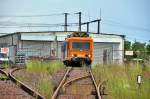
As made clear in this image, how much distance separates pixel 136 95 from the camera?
14047 mm

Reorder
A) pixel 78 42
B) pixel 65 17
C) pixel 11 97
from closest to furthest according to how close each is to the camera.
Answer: pixel 11 97 → pixel 78 42 → pixel 65 17

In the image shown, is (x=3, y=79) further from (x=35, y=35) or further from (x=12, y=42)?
(x=12, y=42)

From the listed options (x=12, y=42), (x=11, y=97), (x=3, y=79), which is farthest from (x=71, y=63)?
(x=12, y=42)

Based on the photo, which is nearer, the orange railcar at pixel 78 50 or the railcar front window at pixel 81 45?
the orange railcar at pixel 78 50

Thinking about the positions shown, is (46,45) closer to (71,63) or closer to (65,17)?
(65,17)

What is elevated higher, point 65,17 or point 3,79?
point 65,17

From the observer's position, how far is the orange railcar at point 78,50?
142ft

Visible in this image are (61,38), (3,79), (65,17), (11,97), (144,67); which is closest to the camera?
(11,97)

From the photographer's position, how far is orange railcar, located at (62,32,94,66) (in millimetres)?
43344

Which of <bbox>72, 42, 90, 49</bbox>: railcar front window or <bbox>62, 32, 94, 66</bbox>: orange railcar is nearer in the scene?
<bbox>62, 32, 94, 66</bbox>: orange railcar

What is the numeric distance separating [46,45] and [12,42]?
351 inches

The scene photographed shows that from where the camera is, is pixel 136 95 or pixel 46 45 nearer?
pixel 136 95

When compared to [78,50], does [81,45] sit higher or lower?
higher

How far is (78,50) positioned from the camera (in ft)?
Answer: 145
